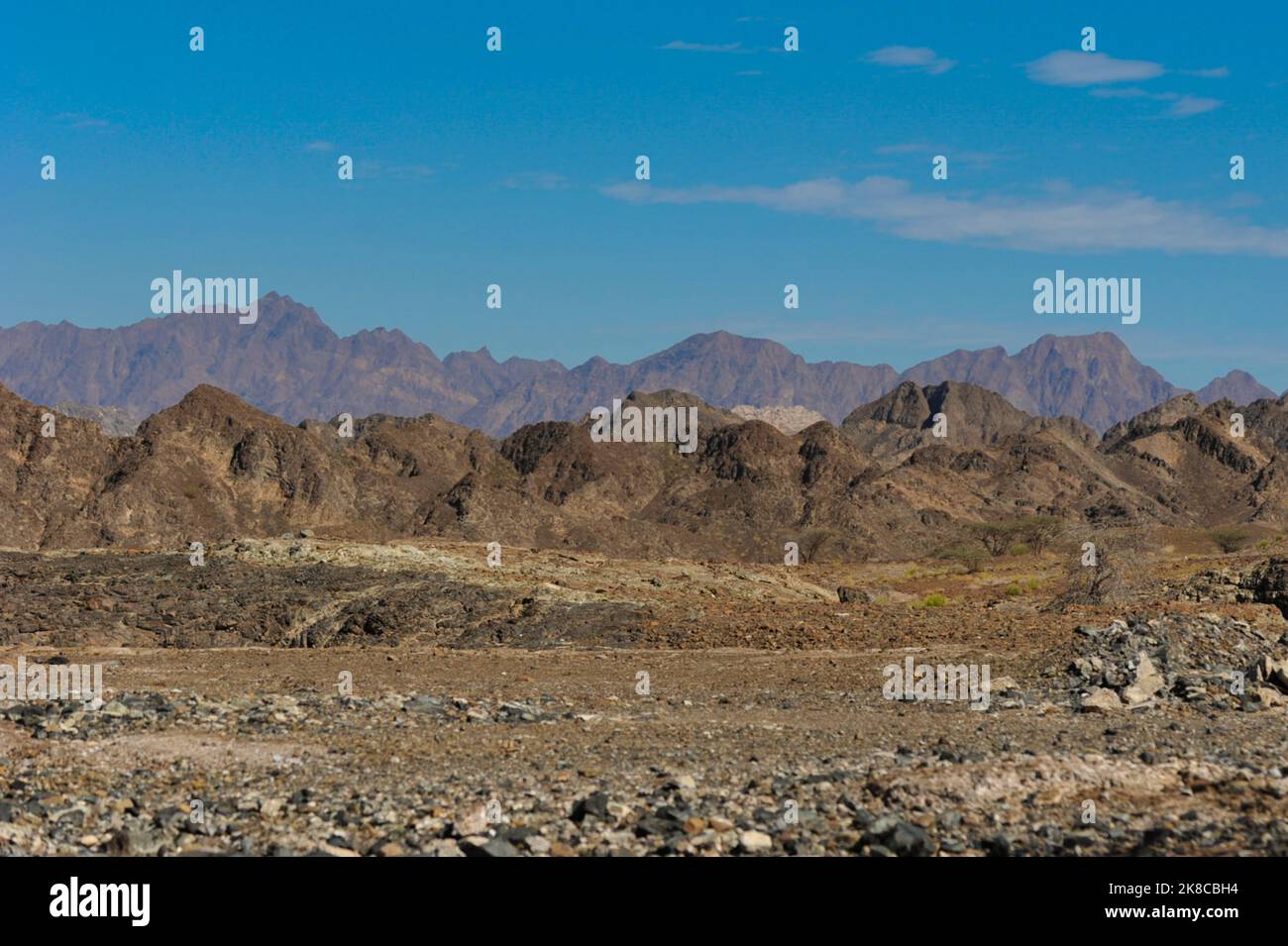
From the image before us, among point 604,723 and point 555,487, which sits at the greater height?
point 555,487

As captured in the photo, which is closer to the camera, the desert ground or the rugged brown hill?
the desert ground

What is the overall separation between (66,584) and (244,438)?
218 feet

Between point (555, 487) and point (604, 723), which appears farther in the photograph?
point (555, 487)

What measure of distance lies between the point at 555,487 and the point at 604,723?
97.0 metres

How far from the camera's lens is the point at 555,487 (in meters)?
114

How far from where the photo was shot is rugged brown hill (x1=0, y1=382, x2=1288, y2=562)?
86312mm

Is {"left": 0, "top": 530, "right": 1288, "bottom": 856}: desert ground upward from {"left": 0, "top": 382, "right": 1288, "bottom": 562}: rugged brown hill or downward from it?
downward

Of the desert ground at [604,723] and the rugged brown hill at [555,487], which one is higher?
the rugged brown hill at [555,487]

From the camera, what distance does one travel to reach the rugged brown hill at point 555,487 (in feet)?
283

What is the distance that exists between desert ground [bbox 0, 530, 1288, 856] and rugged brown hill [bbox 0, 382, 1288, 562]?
38851 millimetres

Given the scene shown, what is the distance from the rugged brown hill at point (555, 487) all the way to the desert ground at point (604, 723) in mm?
38851

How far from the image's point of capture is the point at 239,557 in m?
38.4

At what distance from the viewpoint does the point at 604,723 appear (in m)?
17.5
